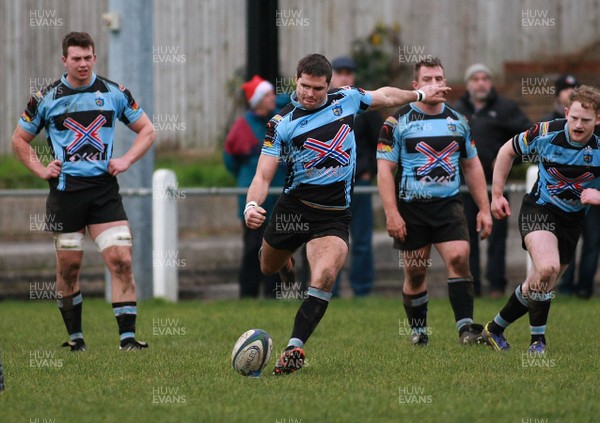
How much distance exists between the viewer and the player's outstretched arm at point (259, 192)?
755 centimetres

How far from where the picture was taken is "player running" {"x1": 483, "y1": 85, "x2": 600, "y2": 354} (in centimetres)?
847

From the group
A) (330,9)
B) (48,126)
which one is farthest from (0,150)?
(48,126)

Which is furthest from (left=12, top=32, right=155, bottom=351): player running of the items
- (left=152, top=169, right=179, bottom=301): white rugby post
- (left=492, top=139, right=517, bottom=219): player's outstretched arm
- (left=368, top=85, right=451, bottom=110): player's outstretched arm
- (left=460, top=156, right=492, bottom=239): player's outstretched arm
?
(left=152, top=169, right=179, bottom=301): white rugby post

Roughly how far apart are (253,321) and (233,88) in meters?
8.34

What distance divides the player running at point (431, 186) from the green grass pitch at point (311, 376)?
0.70m

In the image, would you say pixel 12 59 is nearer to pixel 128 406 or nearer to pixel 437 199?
pixel 437 199

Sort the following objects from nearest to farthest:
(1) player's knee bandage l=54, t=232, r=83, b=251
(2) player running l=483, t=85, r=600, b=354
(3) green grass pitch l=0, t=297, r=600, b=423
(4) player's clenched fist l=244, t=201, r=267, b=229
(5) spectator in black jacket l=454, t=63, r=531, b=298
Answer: (3) green grass pitch l=0, t=297, r=600, b=423
(4) player's clenched fist l=244, t=201, r=267, b=229
(2) player running l=483, t=85, r=600, b=354
(1) player's knee bandage l=54, t=232, r=83, b=251
(5) spectator in black jacket l=454, t=63, r=531, b=298

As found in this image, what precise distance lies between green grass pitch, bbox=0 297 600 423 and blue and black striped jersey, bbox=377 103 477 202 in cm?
131

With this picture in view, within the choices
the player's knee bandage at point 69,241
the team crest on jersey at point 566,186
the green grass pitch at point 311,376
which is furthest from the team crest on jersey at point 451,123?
the player's knee bandage at point 69,241

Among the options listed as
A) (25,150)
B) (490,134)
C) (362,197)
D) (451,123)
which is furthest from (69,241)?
(490,134)

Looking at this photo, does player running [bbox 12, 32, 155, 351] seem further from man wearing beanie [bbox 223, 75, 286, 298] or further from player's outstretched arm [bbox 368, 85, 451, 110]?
man wearing beanie [bbox 223, 75, 286, 298]

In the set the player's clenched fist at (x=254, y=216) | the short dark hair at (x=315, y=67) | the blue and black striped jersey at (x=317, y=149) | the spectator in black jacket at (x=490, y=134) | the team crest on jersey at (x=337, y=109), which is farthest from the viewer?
the spectator in black jacket at (x=490, y=134)

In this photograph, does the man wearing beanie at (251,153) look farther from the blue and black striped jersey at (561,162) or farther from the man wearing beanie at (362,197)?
the blue and black striped jersey at (561,162)

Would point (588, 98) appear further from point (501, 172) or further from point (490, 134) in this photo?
point (490, 134)
